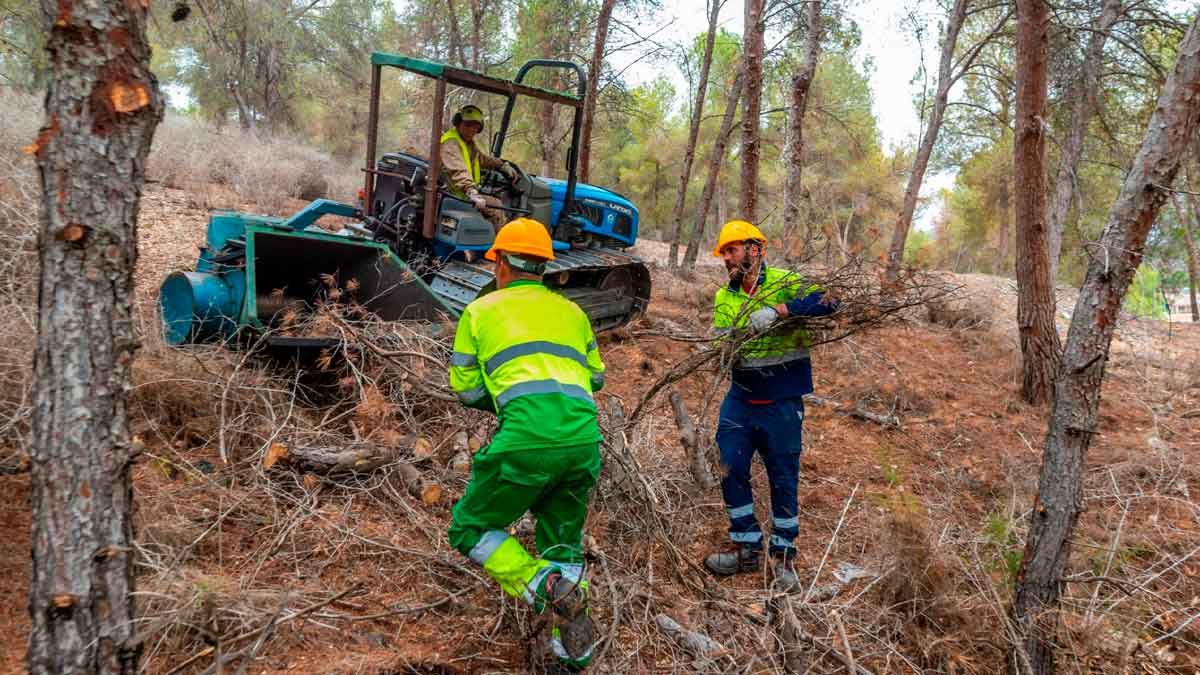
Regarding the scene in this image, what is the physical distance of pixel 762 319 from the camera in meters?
3.88

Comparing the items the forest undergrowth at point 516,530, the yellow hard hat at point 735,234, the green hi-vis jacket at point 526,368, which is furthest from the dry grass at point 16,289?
the yellow hard hat at point 735,234

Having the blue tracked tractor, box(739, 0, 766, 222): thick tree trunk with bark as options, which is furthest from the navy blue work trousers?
box(739, 0, 766, 222): thick tree trunk with bark

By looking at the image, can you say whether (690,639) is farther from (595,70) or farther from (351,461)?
(595,70)

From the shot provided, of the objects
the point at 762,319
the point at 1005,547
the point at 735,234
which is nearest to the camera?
the point at 1005,547

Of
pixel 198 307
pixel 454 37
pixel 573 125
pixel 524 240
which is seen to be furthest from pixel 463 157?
pixel 454 37

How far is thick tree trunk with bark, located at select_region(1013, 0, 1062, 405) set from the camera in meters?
6.20

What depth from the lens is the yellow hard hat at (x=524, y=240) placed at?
127 inches

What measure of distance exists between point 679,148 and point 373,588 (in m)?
29.3

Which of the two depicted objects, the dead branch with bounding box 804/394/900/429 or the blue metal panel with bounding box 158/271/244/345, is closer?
the blue metal panel with bounding box 158/271/244/345

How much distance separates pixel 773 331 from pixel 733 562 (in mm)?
1237

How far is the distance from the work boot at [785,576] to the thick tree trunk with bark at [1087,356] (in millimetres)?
960

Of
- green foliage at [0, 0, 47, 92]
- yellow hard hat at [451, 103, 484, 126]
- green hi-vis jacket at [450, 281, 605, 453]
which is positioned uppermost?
green foliage at [0, 0, 47, 92]

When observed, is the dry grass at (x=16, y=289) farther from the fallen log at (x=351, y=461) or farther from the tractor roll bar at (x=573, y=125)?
the tractor roll bar at (x=573, y=125)

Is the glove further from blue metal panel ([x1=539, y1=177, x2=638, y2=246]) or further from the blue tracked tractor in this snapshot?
blue metal panel ([x1=539, y1=177, x2=638, y2=246])
